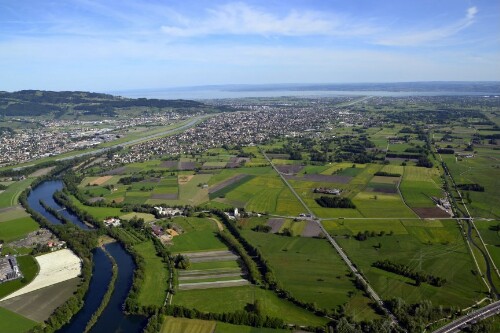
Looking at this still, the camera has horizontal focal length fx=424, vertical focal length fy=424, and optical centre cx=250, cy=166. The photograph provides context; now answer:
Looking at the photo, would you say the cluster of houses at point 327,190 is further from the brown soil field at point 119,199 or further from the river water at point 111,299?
the river water at point 111,299

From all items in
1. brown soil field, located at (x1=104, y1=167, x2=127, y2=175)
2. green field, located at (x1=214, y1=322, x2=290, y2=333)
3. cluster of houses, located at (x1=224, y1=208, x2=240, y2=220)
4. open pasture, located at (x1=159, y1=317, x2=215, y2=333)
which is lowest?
green field, located at (x1=214, y1=322, x2=290, y2=333)

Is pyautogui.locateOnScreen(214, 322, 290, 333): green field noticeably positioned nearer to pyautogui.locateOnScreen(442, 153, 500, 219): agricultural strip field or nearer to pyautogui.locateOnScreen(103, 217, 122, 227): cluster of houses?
pyautogui.locateOnScreen(103, 217, 122, 227): cluster of houses

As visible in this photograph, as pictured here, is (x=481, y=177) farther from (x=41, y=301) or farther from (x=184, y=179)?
(x=41, y=301)

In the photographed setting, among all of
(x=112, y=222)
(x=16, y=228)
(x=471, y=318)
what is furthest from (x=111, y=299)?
(x=471, y=318)

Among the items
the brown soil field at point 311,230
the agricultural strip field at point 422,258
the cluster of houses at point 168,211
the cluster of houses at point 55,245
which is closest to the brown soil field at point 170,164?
the cluster of houses at point 168,211

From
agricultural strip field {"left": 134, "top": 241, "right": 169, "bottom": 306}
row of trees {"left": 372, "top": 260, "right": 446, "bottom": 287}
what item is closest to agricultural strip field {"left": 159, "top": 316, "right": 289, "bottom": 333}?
agricultural strip field {"left": 134, "top": 241, "right": 169, "bottom": 306}

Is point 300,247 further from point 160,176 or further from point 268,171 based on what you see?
point 160,176
